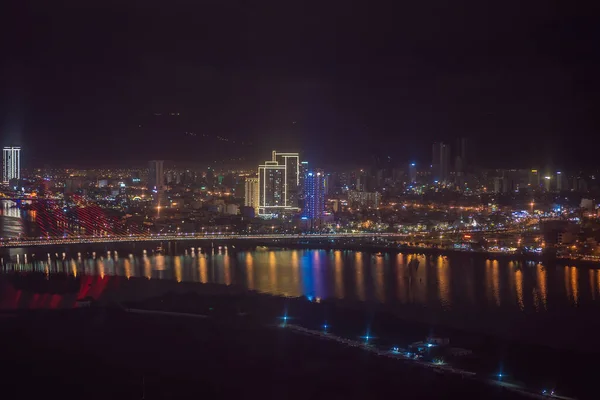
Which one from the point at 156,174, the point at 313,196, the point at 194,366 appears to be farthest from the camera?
the point at 156,174

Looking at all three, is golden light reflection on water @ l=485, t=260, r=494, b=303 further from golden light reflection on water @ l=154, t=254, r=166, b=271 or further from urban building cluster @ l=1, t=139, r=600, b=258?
golden light reflection on water @ l=154, t=254, r=166, b=271

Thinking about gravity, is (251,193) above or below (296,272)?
above

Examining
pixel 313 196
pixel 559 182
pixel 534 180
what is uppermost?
pixel 534 180

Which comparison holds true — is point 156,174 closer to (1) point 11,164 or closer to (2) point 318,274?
(1) point 11,164

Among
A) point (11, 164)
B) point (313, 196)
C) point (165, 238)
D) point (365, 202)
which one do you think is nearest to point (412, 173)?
point (365, 202)

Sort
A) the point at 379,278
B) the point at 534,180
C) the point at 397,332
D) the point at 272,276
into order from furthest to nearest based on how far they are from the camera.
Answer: the point at 534,180 < the point at 272,276 < the point at 379,278 < the point at 397,332

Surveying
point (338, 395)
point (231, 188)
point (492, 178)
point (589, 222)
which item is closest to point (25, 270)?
point (338, 395)

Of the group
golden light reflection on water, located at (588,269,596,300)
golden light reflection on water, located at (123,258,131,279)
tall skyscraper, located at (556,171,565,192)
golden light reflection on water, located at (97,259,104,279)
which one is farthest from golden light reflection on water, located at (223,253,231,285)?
tall skyscraper, located at (556,171,565,192)
